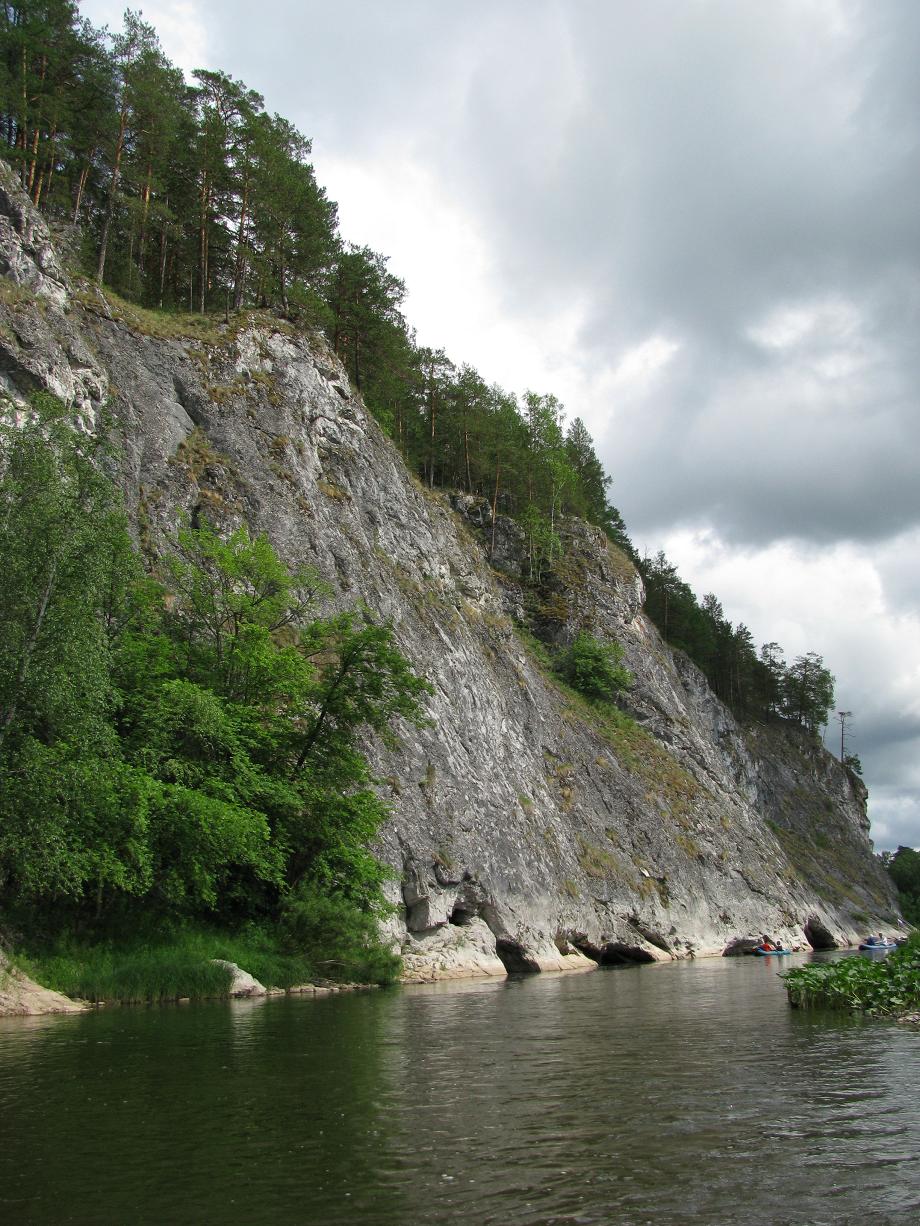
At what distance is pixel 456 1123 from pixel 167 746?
1919cm

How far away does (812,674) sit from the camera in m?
116

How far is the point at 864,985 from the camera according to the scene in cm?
2169

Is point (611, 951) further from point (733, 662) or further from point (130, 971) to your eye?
point (733, 662)

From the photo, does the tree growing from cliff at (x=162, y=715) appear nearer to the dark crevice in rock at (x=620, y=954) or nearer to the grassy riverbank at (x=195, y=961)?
the grassy riverbank at (x=195, y=961)

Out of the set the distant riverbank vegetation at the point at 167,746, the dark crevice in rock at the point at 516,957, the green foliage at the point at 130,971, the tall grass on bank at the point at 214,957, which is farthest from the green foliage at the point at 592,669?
the green foliage at the point at 130,971

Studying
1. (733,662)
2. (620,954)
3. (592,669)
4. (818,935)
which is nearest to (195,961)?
(620,954)

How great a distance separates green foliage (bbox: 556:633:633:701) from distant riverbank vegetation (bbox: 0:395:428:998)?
113 ft

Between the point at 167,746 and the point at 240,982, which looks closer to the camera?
the point at 240,982

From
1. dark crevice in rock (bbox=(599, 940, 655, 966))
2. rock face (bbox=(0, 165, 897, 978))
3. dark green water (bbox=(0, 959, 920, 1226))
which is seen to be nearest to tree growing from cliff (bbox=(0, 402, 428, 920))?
rock face (bbox=(0, 165, 897, 978))

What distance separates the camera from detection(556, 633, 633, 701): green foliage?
222 ft

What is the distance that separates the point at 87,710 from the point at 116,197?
34.4 metres

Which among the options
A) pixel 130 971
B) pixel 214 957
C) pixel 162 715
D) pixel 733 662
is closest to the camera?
pixel 130 971

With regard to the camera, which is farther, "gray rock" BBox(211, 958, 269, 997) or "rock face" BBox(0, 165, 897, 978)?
"rock face" BBox(0, 165, 897, 978)

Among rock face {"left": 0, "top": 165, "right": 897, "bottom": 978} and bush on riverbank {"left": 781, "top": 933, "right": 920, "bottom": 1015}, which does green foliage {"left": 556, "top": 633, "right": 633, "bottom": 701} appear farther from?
bush on riverbank {"left": 781, "top": 933, "right": 920, "bottom": 1015}
